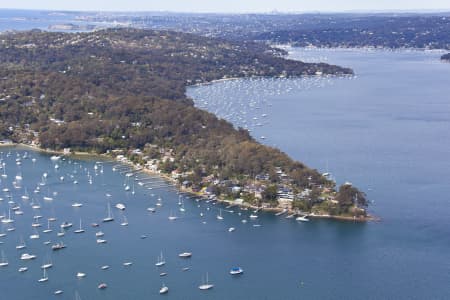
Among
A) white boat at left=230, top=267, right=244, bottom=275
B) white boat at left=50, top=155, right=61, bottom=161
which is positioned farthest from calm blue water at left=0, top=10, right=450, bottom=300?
white boat at left=50, top=155, right=61, bottom=161

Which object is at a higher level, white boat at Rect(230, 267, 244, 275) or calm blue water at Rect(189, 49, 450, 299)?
calm blue water at Rect(189, 49, 450, 299)

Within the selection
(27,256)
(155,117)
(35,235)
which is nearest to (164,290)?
(27,256)

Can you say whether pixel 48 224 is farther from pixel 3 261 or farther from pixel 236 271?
pixel 236 271

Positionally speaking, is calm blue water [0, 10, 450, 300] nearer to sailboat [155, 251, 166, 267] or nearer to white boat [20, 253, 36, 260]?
sailboat [155, 251, 166, 267]

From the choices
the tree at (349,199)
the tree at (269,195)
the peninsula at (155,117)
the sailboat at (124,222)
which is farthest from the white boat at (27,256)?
the tree at (349,199)

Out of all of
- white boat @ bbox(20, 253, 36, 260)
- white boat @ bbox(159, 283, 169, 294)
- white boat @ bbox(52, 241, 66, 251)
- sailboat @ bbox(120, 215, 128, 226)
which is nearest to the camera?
white boat @ bbox(159, 283, 169, 294)

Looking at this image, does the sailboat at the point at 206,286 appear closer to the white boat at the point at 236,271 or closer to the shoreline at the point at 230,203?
the white boat at the point at 236,271
